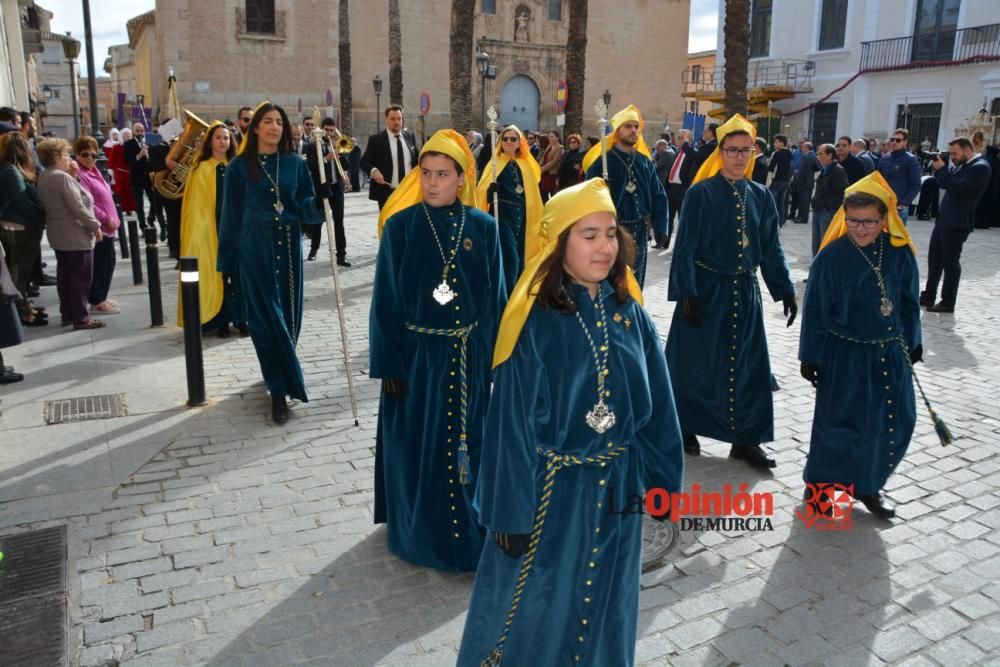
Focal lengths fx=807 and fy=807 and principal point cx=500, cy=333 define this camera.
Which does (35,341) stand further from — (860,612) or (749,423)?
(860,612)

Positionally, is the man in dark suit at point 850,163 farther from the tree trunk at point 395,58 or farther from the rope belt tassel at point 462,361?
the tree trunk at point 395,58

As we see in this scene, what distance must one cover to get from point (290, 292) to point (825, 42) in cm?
3240

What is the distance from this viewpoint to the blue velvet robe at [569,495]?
2.72m

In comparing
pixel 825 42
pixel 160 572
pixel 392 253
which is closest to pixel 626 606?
pixel 392 253

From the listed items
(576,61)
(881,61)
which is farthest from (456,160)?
(881,61)

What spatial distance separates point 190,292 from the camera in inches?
259

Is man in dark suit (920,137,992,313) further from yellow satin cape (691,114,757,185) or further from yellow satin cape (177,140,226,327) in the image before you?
yellow satin cape (177,140,226,327)

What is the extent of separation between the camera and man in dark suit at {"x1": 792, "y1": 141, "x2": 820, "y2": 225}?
59.9ft

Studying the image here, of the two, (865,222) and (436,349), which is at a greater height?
(865,222)

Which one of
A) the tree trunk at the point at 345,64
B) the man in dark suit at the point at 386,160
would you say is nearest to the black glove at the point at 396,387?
the man in dark suit at the point at 386,160

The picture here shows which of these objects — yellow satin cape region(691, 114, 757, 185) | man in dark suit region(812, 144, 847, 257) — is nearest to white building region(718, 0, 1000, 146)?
man in dark suit region(812, 144, 847, 257)

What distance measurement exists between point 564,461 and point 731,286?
10.6 ft

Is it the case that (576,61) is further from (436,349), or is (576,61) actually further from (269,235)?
(436,349)

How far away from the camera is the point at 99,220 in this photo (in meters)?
9.64
